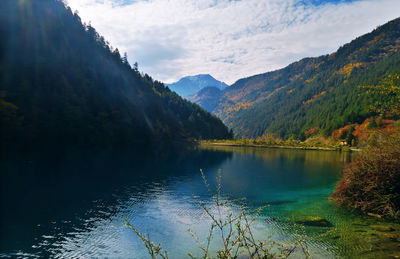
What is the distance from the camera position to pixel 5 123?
71562 mm

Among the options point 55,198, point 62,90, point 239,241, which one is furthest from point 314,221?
point 62,90

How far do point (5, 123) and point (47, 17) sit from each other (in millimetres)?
88516

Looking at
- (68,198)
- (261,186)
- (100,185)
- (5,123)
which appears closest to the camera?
(68,198)

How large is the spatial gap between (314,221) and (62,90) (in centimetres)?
10960

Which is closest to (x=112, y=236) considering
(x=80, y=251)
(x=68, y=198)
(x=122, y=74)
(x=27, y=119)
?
(x=80, y=251)

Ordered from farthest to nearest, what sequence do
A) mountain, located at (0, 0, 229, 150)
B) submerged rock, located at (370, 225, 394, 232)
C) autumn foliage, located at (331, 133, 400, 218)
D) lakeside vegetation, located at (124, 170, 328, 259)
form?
mountain, located at (0, 0, 229, 150), autumn foliage, located at (331, 133, 400, 218), submerged rock, located at (370, 225, 394, 232), lakeside vegetation, located at (124, 170, 328, 259)

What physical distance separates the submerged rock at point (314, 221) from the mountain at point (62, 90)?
270 feet

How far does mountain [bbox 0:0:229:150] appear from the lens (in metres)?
83.4

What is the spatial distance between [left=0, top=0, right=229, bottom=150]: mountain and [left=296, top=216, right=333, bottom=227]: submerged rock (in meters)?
82.4

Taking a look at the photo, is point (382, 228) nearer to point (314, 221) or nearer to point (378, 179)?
point (378, 179)

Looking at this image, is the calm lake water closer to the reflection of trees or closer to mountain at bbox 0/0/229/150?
the reflection of trees

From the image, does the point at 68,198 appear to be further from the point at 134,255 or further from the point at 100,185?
the point at 134,255

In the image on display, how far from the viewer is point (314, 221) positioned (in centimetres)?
2203

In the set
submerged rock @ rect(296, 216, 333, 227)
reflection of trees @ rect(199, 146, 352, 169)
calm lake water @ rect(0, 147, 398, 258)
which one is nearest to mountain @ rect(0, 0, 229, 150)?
calm lake water @ rect(0, 147, 398, 258)
